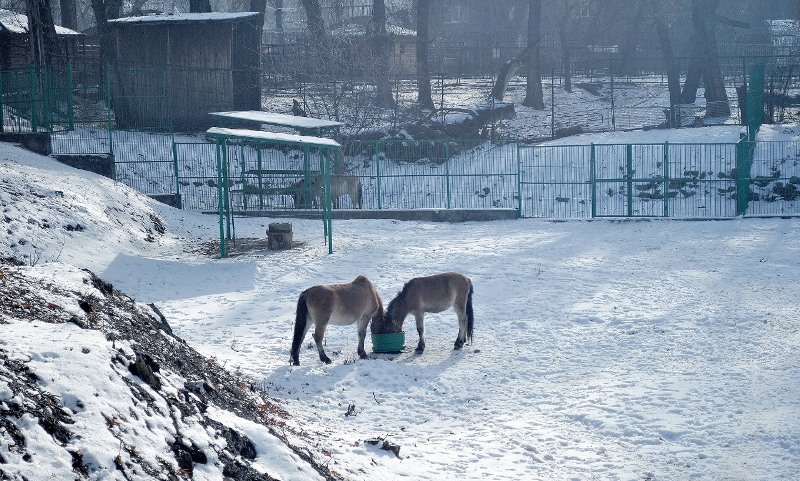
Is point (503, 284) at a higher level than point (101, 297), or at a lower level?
lower

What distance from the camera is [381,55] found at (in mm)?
40844

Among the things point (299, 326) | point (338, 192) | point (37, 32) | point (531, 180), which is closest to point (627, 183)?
point (531, 180)

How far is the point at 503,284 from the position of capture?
16.8 meters

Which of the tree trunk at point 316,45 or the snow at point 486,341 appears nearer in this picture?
the snow at point 486,341

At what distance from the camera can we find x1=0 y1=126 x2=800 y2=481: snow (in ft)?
28.7

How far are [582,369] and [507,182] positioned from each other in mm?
16834

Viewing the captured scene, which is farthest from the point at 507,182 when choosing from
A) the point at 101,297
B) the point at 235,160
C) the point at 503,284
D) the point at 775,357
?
the point at 101,297

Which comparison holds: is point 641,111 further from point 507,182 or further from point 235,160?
point 235,160

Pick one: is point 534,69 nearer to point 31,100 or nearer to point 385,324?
point 31,100

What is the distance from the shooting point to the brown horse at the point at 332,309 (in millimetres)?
11789

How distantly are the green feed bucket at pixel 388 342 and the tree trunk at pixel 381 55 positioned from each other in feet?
84.0

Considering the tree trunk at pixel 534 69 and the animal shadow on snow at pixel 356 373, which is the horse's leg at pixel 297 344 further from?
the tree trunk at pixel 534 69

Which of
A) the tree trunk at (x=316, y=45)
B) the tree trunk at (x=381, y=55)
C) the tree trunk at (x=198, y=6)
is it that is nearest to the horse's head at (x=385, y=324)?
the tree trunk at (x=316, y=45)

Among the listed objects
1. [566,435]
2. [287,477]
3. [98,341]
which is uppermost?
[98,341]
